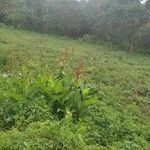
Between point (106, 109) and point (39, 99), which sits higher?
point (39, 99)

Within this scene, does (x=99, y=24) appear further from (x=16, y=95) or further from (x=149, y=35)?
(x=16, y=95)

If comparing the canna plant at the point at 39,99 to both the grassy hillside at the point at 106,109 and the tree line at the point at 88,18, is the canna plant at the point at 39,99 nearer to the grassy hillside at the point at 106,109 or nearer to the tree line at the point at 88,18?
the grassy hillside at the point at 106,109

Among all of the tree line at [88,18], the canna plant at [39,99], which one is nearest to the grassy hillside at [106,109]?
the canna plant at [39,99]

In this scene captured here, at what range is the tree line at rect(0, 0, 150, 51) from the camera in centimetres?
3209

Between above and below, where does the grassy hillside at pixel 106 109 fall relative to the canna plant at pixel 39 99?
below

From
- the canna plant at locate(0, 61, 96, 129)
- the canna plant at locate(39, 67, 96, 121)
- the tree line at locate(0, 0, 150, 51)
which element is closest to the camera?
the canna plant at locate(0, 61, 96, 129)

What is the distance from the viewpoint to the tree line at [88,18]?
32.1 metres

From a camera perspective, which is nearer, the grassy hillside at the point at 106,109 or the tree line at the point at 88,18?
the grassy hillside at the point at 106,109

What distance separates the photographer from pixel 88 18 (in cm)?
3547

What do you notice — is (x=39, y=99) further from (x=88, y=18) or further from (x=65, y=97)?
(x=88, y=18)

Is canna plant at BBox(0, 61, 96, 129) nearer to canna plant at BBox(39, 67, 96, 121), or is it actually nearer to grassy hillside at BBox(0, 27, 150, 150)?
canna plant at BBox(39, 67, 96, 121)

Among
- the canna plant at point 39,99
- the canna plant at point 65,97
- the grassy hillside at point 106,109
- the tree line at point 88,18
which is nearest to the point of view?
the grassy hillside at point 106,109

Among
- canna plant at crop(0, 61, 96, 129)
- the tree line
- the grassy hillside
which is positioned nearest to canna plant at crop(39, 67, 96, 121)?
canna plant at crop(0, 61, 96, 129)

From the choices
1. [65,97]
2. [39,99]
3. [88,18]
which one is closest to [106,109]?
[65,97]
